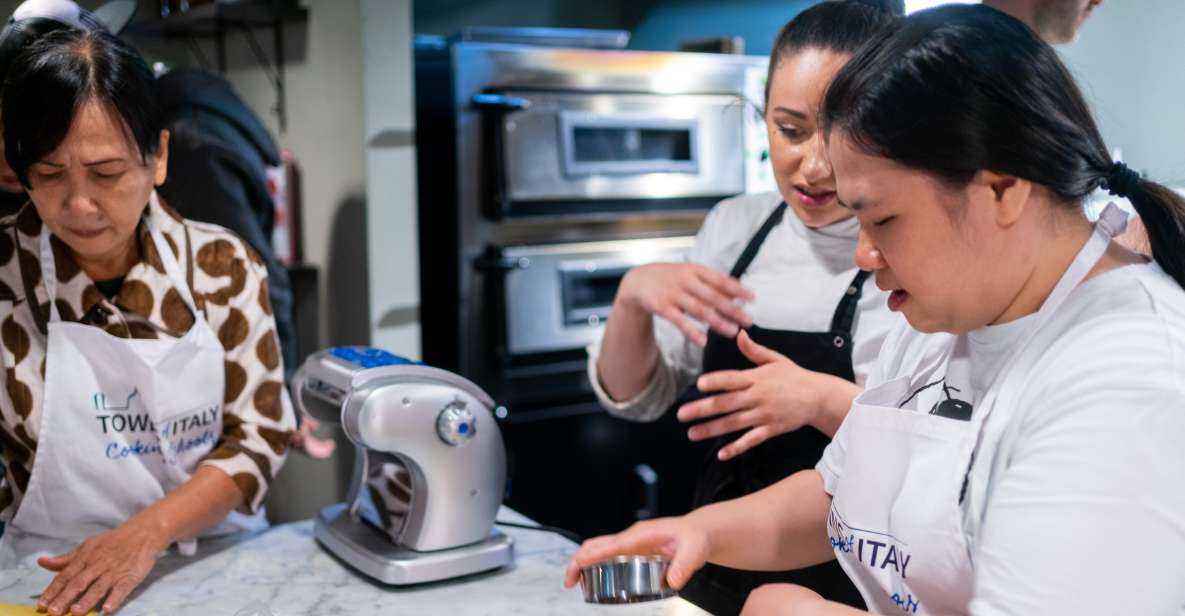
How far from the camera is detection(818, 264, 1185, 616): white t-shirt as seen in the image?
0.69 metres

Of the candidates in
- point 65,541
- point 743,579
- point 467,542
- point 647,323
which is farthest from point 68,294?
point 743,579

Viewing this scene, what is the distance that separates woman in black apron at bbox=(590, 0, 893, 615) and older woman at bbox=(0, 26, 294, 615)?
566mm

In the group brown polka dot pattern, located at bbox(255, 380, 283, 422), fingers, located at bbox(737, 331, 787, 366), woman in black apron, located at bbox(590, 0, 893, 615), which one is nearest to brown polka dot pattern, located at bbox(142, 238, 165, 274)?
brown polka dot pattern, located at bbox(255, 380, 283, 422)

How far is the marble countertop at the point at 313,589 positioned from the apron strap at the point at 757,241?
0.48 metres

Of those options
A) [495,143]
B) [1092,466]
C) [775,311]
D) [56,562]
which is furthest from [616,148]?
[1092,466]

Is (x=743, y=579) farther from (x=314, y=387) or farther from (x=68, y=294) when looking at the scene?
(x=68, y=294)

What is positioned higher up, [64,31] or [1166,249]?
[64,31]

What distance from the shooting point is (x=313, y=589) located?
1.26m

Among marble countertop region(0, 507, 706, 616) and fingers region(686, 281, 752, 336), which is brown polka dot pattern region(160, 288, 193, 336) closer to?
marble countertop region(0, 507, 706, 616)

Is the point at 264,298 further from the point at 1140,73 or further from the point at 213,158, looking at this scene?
the point at 1140,73

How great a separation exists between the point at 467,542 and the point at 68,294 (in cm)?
60

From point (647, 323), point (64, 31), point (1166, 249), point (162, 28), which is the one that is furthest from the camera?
point (162, 28)

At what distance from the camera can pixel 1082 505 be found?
2.30 ft

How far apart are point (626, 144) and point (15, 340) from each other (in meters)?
1.88
